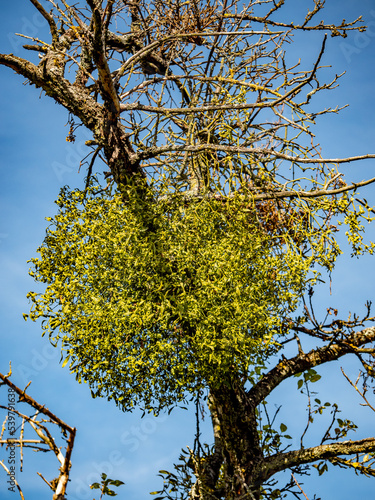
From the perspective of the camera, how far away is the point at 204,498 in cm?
284

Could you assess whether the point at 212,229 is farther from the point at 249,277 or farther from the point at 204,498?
the point at 204,498

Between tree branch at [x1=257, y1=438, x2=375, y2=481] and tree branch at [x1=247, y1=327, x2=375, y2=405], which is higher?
tree branch at [x1=247, y1=327, x2=375, y2=405]

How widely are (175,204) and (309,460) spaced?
147cm

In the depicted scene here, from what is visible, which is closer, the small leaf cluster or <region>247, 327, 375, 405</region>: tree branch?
the small leaf cluster

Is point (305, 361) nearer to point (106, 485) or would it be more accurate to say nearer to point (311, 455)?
point (311, 455)

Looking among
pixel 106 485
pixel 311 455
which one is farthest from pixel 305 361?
pixel 106 485

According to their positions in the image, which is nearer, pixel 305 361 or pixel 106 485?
pixel 106 485

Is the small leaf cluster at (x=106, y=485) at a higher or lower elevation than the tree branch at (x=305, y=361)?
lower

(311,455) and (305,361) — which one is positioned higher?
(305,361)

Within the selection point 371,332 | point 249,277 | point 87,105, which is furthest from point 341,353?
point 87,105

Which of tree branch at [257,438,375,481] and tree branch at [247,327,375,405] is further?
tree branch at [247,327,375,405]

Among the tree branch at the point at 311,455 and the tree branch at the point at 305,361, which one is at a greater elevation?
the tree branch at the point at 305,361

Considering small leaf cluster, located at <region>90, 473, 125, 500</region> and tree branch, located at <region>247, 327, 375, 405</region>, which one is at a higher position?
tree branch, located at <region>247, 327, 375, 405</region>

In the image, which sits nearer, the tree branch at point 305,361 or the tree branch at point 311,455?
the tree branch at point 311,455
